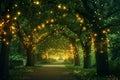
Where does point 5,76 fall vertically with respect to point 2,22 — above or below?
below

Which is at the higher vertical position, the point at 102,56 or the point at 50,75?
the point at 102,56

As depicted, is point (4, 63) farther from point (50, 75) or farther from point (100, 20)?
point (100, 20)

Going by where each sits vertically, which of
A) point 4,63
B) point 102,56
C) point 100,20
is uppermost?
point 100,20

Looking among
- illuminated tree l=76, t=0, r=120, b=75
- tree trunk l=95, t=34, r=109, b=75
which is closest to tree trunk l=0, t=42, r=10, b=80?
illuminated tree l=76, t=0, r=120, b=75

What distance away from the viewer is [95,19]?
26.4m

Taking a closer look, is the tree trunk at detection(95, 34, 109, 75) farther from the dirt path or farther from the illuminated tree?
the dirt path

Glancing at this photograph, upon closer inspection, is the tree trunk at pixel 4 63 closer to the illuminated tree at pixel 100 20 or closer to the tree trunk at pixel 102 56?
the illuminated tree at pixel 100 20

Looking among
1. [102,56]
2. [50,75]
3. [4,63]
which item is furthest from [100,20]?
[4,63]

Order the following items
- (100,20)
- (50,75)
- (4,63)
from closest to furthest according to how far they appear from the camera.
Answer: (4,63) < (100,20) < (50,75)

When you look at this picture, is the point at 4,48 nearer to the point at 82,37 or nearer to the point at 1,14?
the point at 1,14

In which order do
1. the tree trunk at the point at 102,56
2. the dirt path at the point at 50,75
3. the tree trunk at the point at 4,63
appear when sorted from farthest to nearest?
1. the tree trunk at the point at 102,56
2. the dirt path at the point at 50,75
3. the tree trunk at the point at 4,63

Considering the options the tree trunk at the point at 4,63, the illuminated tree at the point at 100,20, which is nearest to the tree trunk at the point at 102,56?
the illuminated tree at the point at 100,20

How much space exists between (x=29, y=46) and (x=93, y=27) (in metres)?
29.2

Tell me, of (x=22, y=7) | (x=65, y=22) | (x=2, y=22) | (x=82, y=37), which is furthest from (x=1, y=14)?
(x=82, y=37)
